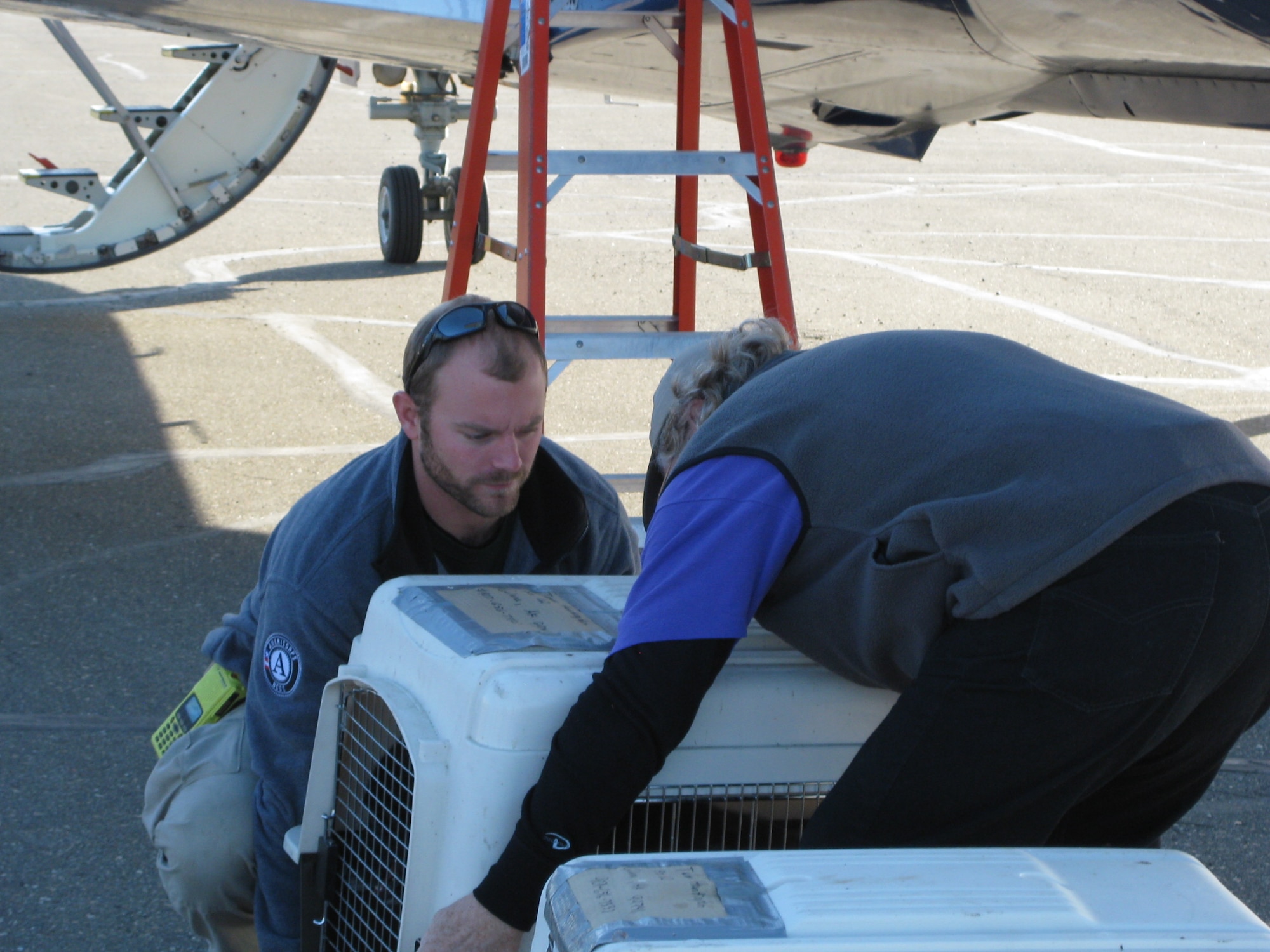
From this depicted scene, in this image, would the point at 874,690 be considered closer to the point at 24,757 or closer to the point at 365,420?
the point at 24,757

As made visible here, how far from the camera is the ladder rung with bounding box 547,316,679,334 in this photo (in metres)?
3.95

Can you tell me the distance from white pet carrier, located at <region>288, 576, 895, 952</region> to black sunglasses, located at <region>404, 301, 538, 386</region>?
50cm

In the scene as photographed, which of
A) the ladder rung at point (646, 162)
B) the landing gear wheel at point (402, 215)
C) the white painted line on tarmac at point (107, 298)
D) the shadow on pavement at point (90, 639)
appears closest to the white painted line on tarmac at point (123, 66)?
the landing gear wheel at point (402, 215)

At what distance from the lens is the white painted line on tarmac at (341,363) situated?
5.89 metres

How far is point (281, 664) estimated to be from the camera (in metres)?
2.08

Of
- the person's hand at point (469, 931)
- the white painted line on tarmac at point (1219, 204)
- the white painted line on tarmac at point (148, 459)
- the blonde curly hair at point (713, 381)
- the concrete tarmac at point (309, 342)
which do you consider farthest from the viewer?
the white painted line on tarmac at point (1219, 204)

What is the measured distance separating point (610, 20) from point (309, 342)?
139 inches

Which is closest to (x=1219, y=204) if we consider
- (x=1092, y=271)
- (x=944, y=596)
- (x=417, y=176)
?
(x=1092, y=271)

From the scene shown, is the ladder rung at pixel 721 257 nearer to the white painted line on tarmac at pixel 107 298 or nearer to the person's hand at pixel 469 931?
the person's hand at pixel 469 931

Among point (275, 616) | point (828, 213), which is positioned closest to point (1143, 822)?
point (275, 616)

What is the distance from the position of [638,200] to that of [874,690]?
10661mm

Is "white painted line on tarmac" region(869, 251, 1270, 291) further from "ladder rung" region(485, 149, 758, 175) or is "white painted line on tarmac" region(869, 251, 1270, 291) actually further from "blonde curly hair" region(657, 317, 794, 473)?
"blonde curly hair" region(657, 317, 794, 473)

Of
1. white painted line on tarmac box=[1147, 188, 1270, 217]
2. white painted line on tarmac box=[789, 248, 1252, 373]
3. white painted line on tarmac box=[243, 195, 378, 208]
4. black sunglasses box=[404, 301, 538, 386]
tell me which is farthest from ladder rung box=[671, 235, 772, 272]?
white painted line on tarmac box=[1147, 188, 1270, 217]

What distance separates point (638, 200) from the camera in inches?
472
